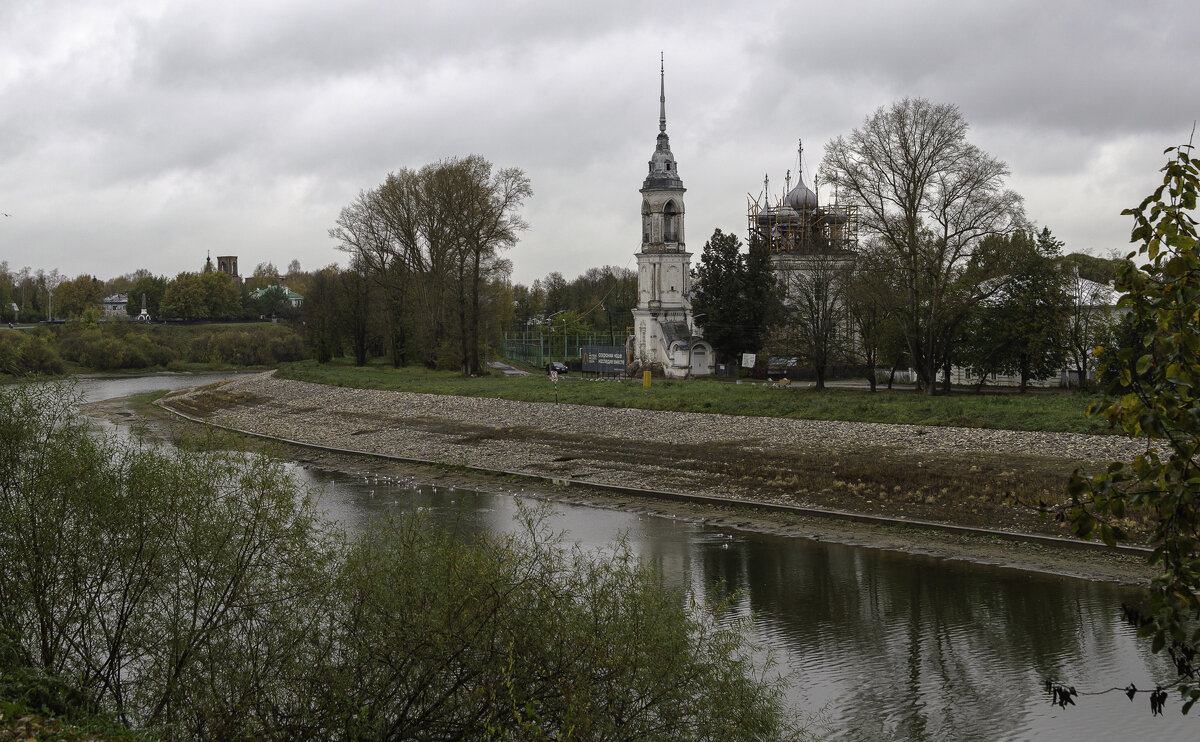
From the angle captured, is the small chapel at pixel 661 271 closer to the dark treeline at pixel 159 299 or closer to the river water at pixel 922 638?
the river water at pixel 922 638

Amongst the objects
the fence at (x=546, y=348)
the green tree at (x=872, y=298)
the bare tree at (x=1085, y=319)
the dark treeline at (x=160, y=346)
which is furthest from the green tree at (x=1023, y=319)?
the dark treeline at (x=160, y=346)

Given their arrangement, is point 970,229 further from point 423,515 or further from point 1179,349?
point 1179,349

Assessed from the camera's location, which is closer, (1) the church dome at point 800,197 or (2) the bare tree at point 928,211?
(2) the bare tree at point 928,211

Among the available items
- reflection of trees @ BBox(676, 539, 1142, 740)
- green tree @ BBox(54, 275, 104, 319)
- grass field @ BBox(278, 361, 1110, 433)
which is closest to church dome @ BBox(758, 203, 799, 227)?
grass field @ BBox(278, 361, 1110, 433)

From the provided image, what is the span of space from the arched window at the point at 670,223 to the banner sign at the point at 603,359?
8.75 metres

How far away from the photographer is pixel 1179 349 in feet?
15.5

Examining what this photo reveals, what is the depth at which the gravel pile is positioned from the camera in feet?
97.6

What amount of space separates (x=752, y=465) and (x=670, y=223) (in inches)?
1450

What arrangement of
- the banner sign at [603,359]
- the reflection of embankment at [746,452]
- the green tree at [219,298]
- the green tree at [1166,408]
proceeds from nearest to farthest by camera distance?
the green tree at [1166,408]
the reflection of embankment at [746,452]
the banner sign at [603,359]
the green tree at [219,298]

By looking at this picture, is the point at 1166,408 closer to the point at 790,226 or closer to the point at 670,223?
the point at 670,223

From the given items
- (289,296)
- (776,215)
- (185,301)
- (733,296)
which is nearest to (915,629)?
(733,296)

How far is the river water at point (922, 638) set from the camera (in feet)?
44.7

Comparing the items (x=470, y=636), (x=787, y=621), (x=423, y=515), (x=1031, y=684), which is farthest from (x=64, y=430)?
(x=1031, y=684)

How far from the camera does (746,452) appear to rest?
32.6 m
